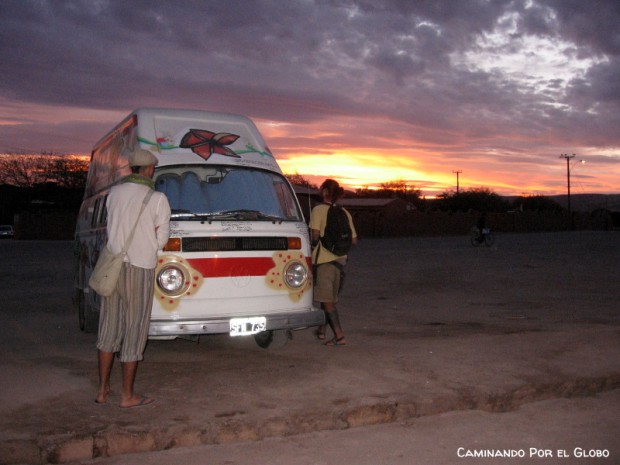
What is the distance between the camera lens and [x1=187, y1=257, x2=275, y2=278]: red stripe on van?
23.5 feet

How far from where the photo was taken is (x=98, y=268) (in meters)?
5.62

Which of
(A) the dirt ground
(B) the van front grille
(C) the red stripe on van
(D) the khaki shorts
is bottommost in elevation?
(A) the dirt ground

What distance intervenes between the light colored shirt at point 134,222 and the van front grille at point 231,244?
1.34 m

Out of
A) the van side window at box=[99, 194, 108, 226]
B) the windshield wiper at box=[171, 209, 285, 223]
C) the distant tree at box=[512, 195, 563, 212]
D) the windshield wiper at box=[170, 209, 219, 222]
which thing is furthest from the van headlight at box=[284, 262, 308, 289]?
the distant tree at box=[512, 195, 563, 212]

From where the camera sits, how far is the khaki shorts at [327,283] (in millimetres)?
8391

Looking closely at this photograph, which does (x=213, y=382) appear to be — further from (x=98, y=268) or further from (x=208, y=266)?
(x=98, y=268)

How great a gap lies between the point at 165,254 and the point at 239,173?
1.58 meters

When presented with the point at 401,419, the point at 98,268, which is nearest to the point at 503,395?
the point at 401,419

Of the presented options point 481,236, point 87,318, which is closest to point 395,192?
point 481,236

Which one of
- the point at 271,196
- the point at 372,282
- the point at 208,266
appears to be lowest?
the point at 372,282

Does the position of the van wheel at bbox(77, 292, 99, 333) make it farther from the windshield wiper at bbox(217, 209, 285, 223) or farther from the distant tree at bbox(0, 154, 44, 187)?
the distant tree at bbox(0, 154, 44, 187)

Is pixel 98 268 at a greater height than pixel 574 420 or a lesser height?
greater

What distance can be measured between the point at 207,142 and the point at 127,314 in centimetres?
297

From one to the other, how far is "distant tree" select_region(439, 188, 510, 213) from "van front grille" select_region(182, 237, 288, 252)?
108m
